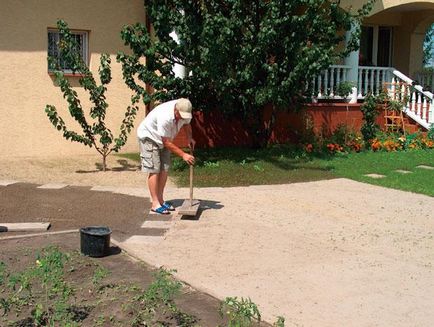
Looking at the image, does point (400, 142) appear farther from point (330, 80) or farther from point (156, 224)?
point (156, 224)

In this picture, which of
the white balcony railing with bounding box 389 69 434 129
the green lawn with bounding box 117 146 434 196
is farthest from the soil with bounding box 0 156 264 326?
the white balcony railing with bounding box 389 69 434 129

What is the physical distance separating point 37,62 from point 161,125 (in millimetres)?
5723

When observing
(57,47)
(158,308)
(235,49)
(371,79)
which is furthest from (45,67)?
(158,308)

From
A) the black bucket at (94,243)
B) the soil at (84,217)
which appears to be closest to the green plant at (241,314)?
the soil at (84,217)

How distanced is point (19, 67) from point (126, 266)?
7.94m

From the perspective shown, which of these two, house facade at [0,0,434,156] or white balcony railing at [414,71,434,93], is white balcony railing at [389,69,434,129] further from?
house facade at [0,0,434,156]

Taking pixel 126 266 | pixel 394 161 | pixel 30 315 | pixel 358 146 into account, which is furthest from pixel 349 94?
→ pixel 30 315

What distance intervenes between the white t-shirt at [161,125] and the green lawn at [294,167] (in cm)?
246

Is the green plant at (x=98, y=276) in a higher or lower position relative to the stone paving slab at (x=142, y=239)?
higher

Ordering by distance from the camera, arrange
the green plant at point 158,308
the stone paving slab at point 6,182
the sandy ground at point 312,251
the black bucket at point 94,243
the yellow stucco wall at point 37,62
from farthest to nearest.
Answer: the yellow stucco wall at point 37,62, the stone paving slab at point 6,182, the black bucket at point 94,243, the sandy ground at point 312,251, the green plant at point 158,308

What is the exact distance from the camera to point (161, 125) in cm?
840

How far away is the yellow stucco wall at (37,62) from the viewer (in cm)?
1283

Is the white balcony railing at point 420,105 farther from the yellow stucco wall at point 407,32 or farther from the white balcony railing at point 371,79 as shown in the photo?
the yellow stucco wall at point 407,32

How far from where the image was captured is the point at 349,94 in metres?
16.4
